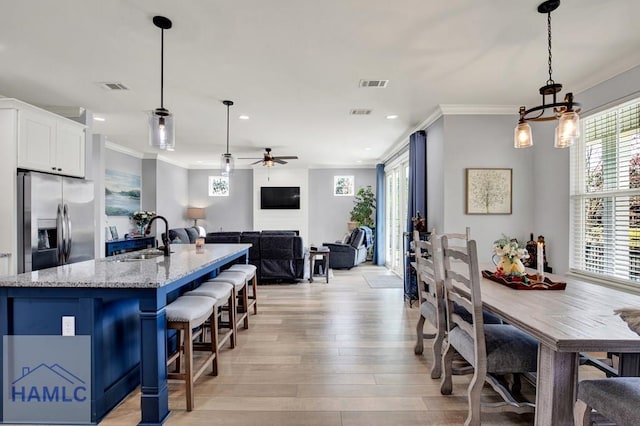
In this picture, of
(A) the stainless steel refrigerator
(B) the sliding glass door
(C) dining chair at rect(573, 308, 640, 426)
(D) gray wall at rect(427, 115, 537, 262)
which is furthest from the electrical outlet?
(B) the sliding glass door

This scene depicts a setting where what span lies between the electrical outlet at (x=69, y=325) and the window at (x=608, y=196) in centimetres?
444

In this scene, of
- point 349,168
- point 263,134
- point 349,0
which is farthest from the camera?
point 349,168

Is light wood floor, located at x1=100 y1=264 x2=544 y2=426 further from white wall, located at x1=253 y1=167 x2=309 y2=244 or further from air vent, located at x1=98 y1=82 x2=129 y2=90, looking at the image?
white wall, located at x1=253 y1=167 x2=309 y2=244

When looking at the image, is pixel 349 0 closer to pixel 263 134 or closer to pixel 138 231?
pixel 263 134

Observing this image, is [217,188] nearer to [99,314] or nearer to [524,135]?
[99,314]

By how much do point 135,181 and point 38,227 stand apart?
163 inches

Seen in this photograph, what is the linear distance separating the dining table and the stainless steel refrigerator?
4.07 m

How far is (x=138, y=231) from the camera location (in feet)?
23.4

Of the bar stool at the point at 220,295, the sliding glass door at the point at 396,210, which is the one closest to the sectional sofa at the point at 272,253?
the sliding glass door at the point at 396,210

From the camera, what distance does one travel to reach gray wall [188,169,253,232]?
939cm

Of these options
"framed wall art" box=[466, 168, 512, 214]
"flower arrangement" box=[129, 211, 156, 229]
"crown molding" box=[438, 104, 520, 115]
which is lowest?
"flower arrangement" box=[129, 211, 156, 229]

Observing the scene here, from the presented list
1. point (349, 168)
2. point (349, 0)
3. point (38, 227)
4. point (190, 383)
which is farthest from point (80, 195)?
point (349, 168)

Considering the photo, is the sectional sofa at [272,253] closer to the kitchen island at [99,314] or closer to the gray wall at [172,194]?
the gray wall at [172,194]

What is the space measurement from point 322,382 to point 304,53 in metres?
2.64
